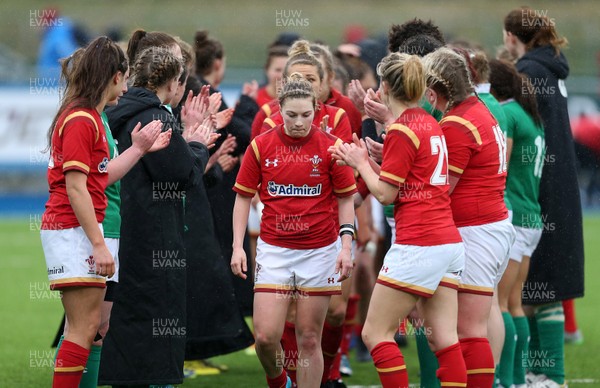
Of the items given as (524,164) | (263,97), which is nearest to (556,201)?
(524,164)

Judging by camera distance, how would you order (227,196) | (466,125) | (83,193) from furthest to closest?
1. (227,196)
2. (466,125)
3. (83,193)

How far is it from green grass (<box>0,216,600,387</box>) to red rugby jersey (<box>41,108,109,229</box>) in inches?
94.8

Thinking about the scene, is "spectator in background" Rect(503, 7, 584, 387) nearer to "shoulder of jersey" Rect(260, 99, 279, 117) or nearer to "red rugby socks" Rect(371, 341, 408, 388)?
"shoulder of jersey" Rect(260, 99, 279, 117)

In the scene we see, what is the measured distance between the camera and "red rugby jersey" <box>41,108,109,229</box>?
5055 mm

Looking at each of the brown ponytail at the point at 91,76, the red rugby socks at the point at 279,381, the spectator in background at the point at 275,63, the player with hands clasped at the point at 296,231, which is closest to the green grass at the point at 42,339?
the red rugby socks at the point at 279,381

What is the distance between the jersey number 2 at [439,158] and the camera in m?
5.20

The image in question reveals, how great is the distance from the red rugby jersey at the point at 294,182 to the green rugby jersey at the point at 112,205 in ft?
2.38

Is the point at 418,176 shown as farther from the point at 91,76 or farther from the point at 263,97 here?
the point at 263,97

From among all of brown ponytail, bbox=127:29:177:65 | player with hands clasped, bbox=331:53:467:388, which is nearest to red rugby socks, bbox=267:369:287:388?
player with hands clasped, bbox=331:53:467:388

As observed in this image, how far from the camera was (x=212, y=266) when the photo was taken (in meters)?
6.98

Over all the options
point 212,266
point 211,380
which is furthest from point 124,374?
point 211,380

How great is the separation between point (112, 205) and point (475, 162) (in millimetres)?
1979

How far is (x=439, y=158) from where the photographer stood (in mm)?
5219

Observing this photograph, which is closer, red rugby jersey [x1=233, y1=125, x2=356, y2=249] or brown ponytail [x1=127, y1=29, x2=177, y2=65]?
red rugby jersey [x1=233, y1=125, x2=356, y2=249]
